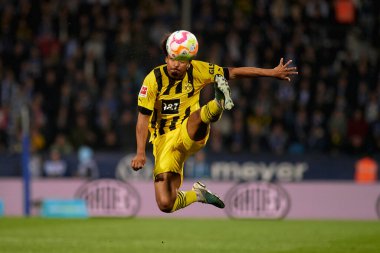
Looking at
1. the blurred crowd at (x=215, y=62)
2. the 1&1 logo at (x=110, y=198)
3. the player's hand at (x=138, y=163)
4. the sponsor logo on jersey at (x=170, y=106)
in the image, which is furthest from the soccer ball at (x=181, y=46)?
the blurred crowd at (x=215, y=62)

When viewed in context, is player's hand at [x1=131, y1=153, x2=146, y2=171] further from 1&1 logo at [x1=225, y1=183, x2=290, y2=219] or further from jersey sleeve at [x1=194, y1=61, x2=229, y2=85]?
1&1 logo at [x1=225, y1=183, x2=290, y2=219]

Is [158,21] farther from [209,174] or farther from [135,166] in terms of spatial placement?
[135,166]

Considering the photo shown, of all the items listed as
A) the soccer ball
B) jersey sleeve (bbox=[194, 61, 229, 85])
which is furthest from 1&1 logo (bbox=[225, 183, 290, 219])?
the soccer ball

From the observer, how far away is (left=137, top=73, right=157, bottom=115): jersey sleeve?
10.4m

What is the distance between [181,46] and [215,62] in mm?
11207

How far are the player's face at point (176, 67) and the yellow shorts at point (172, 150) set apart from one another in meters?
0.55

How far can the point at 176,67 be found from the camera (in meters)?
10.4

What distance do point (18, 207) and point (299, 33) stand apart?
797cm

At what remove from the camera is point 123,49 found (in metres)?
22.1

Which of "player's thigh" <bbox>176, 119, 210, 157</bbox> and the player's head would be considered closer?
the player's head

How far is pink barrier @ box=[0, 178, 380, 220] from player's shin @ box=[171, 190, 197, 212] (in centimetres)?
653

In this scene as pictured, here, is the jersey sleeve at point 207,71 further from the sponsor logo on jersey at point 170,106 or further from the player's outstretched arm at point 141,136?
the player's outstretched arm at point 141,136

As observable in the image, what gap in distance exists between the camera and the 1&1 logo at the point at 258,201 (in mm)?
17578

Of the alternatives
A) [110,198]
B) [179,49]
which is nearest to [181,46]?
[179,49]
